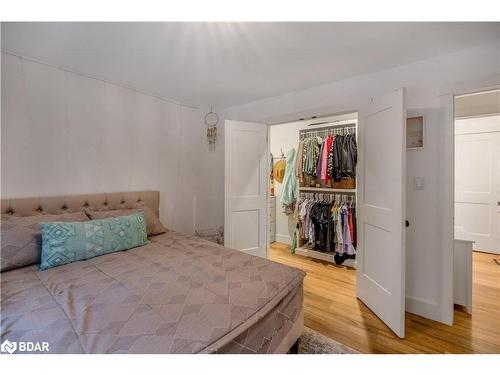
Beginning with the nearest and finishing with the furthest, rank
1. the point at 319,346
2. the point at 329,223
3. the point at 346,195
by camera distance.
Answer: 1. the point at 319,346
2. the point at 329,223
3. the point at 346,195

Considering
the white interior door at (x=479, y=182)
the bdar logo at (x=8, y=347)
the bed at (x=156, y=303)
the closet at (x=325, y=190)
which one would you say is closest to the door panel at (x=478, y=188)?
the white interior door at (x=479, y=182)

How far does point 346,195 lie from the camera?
346 centimetres

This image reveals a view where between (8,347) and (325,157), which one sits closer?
(8,347)

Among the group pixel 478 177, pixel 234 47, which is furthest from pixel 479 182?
pixel 234 47

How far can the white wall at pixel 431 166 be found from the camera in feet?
6.18

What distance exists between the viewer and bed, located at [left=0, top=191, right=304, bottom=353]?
35.9 inches

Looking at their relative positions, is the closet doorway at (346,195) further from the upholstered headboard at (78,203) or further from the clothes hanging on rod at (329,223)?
the upholstered headboard at (78,203)

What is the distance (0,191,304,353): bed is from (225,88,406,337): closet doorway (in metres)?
0.92

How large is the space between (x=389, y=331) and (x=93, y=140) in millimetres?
3256

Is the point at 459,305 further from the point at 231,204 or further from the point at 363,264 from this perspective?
the point at 231,204

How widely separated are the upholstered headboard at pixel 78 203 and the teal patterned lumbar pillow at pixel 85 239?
45cm

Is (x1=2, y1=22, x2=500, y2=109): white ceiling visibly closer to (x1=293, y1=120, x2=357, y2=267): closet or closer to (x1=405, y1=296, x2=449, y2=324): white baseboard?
(x1=293, y1=120, x2=357, y2=267): closet

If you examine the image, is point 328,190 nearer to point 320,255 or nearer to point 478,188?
point 320,255
